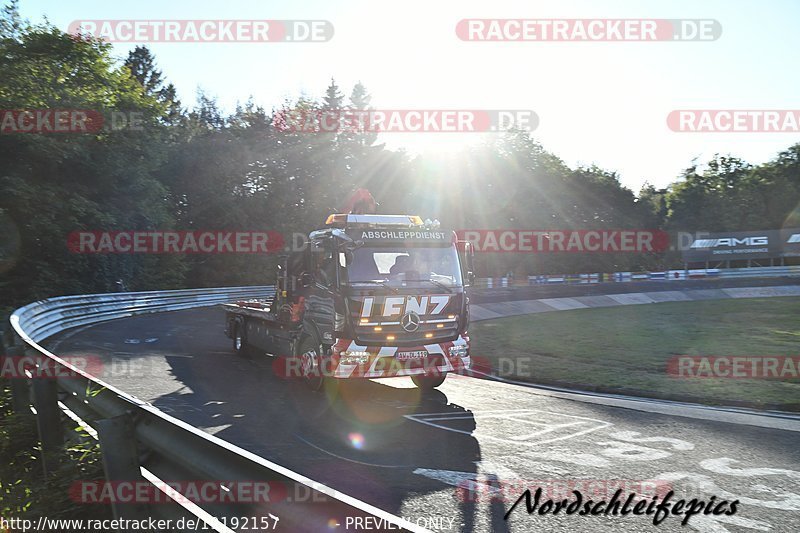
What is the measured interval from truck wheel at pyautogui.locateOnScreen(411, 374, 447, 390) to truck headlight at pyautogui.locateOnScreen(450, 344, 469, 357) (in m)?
0.81

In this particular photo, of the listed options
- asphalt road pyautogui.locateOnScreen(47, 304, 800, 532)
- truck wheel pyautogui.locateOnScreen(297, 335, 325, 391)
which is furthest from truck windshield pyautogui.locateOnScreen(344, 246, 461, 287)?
asphalt road pyautogui.locateOnScreen(47, 304, 800, 532)

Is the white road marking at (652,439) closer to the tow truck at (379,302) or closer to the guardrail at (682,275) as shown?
the tow truck at (379,302)

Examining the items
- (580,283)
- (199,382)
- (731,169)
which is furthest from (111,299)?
(731,169)

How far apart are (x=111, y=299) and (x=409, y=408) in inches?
805

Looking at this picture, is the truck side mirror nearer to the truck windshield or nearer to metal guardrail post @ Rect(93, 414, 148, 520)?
the truck windshield

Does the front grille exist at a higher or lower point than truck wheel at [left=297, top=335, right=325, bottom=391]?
higher

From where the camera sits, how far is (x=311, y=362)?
407 inches

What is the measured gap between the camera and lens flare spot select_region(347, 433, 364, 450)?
23.6 ft

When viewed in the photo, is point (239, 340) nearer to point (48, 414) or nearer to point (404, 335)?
point (404, 335)

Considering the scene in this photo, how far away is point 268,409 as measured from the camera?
9172mm

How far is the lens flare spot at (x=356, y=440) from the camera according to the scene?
283 inches

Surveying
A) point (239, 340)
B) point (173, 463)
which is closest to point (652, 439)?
point (173, 463)

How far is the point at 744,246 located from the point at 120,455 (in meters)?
62.0

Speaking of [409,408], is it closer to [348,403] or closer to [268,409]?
[348,403]
